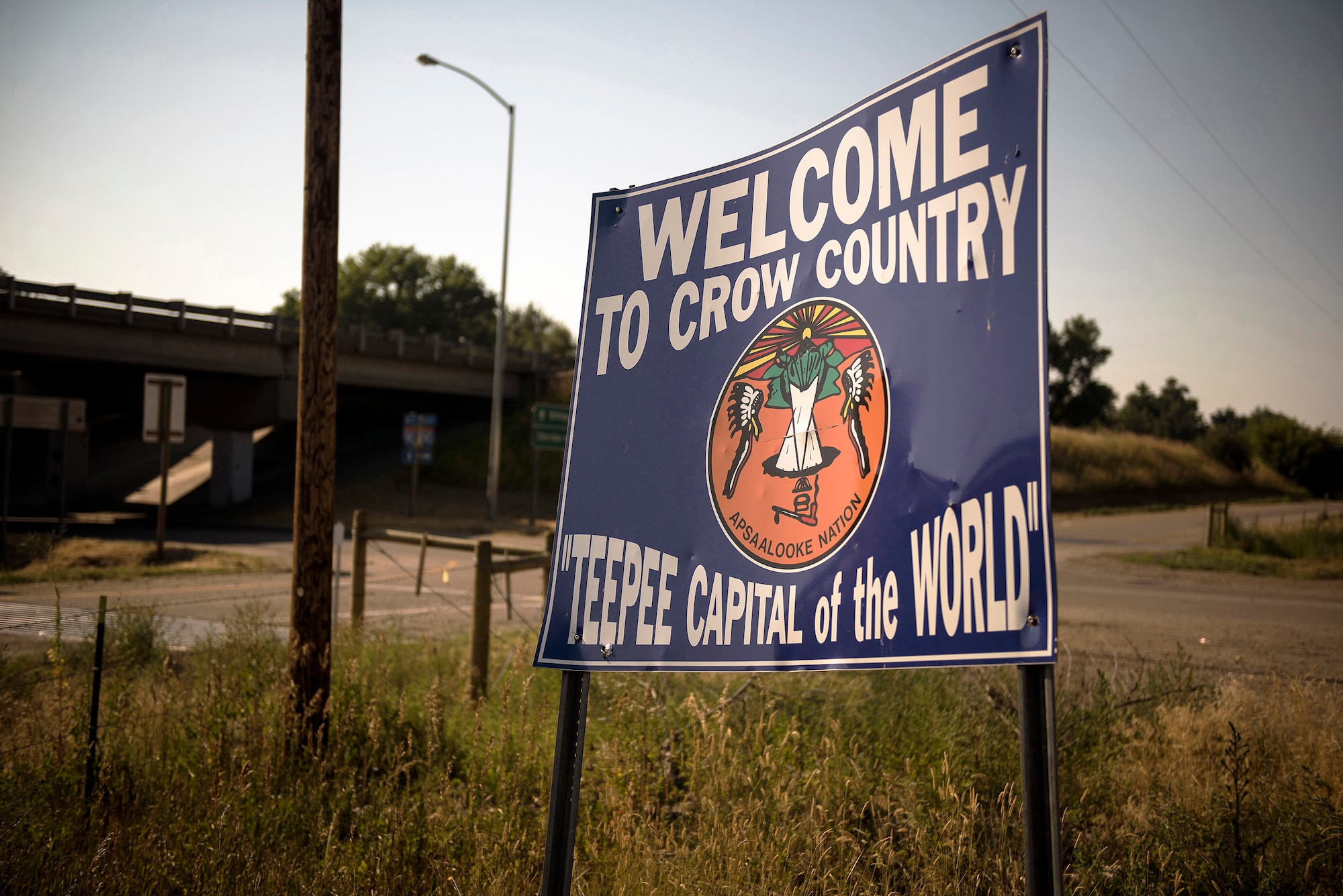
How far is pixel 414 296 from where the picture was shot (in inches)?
3044

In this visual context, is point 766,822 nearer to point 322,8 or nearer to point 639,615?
point 639,615

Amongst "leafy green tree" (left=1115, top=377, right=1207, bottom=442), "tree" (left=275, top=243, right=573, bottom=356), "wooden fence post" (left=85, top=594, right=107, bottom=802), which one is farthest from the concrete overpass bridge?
"leafy green tree" (left=1115, top=377, right=1207, bottom=442)

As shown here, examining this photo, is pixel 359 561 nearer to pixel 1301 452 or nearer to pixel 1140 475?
pixel 1140 475

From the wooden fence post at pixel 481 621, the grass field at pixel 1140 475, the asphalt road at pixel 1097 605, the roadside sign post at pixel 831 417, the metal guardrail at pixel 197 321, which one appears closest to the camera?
the roadside sign post at pixel 831 417

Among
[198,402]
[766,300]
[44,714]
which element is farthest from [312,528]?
[198,402]

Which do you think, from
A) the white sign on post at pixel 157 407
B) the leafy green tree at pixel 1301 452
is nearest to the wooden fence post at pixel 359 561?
the white sign on post at pixel 157 407

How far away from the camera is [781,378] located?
7.01 feet

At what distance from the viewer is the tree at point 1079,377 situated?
77.9 m

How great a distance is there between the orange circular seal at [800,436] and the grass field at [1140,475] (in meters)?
35.5

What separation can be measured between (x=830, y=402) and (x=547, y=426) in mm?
23661

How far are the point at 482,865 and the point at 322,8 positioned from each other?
4.71 meters

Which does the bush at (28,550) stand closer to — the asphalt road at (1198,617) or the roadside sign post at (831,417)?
the roadside sign post at (831,417)

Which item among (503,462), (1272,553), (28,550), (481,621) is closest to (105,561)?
(28,550)

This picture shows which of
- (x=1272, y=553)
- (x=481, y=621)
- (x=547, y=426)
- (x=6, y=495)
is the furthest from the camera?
(x=547, y=426)
